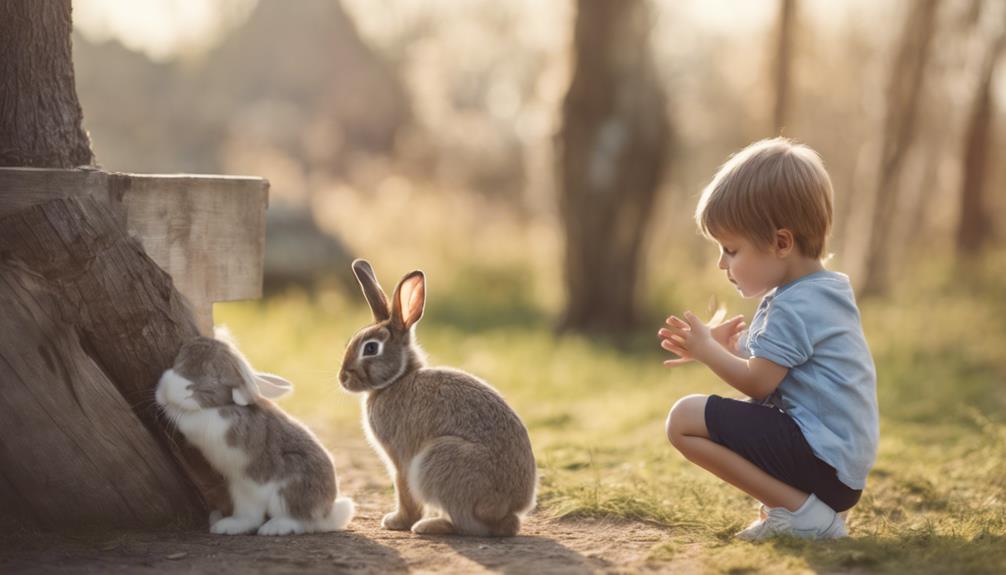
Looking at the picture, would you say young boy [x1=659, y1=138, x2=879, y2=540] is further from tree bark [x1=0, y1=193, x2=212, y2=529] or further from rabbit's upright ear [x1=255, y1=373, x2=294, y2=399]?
tree bark [x1=0, y1=193, x2=212, y2=529]

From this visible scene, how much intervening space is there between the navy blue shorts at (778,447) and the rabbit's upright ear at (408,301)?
4.20ft

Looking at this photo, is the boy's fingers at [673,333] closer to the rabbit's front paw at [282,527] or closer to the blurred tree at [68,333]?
the rabbit's front paw at [282,527]

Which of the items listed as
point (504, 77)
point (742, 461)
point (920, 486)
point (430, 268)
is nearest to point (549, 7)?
point (430, 268)

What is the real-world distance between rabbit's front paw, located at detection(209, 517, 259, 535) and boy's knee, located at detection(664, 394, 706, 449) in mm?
1641

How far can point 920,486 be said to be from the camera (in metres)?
5.43

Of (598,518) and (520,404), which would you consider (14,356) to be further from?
(520,404)

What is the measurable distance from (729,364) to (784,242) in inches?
20.4

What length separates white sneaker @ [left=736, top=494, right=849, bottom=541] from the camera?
13.7ft

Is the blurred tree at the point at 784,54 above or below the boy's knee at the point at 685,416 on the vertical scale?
above

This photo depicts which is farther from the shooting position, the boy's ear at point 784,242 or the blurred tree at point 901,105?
the blurred tree at point 901,105

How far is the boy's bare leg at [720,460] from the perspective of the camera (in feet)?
13.7

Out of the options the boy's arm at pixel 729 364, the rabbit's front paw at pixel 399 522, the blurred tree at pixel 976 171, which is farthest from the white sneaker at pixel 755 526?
the blurred tree at pixel 976 171

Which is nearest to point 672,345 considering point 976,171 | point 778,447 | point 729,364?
point 729,364

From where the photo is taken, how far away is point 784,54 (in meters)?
13.2
